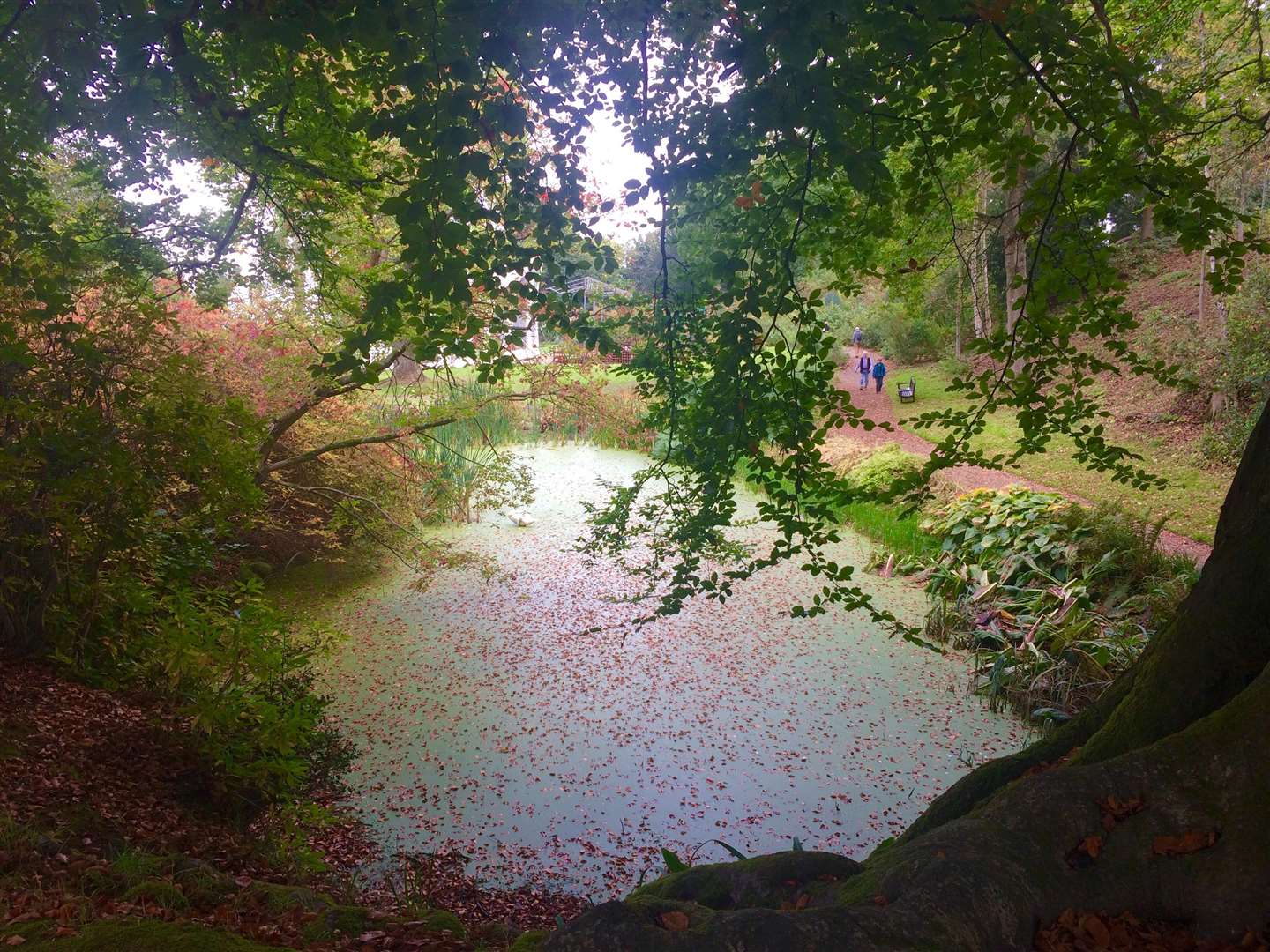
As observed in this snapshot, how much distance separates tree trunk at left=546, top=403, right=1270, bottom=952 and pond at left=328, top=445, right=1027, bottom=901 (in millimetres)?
1753

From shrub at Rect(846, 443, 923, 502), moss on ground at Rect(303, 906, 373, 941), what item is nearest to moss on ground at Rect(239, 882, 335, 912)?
moss on ground at Rect(303, 906, 373, 941)

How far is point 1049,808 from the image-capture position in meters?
1.59

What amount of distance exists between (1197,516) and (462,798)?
7.88 metres

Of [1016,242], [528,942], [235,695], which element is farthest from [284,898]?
[1016,242]

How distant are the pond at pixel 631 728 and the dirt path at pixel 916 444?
1.70m

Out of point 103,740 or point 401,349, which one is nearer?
point 103,740

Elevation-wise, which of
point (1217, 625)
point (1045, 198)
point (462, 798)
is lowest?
point (462, 798)

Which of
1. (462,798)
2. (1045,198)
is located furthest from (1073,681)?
(462,798)

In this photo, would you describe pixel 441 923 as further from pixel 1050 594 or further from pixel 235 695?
pixel 1050 594

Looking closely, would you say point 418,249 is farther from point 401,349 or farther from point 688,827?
point 401,349

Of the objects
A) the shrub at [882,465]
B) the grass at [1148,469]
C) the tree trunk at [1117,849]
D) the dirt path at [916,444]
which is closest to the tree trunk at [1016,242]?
the dirt path at [916,444]

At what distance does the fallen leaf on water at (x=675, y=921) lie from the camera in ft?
4.58

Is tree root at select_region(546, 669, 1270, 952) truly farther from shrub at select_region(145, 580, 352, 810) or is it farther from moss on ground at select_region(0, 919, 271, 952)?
shrub at select_region(145, 580, 352, 810)

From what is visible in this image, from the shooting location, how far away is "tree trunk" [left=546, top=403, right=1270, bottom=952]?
4.41 ft
